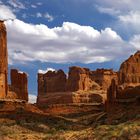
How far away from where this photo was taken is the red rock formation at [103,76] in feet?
519

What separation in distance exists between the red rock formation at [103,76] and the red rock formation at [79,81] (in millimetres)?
4439

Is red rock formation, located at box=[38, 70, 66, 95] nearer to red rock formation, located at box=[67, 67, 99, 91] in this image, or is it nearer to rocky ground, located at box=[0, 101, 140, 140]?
red rock formation, located at box=[67, 67, 99, 91]

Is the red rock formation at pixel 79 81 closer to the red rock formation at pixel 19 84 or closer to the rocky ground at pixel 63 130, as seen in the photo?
the red rock formation at pixel 19 84

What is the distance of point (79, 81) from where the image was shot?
488ft

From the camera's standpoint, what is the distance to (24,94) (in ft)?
329

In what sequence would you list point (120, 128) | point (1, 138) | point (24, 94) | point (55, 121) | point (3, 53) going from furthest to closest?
point (24, 94)
point (3, 53)
point (55, 121)
point (1, 138)
point (120, 128)

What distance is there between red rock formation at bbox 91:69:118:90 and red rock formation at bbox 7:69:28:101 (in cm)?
5711

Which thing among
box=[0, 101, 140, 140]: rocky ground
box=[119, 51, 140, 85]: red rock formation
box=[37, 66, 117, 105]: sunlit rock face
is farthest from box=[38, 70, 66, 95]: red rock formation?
box=[0, 101, 140, 140]: rocky ground

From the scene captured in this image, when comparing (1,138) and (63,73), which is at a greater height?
(63,73)

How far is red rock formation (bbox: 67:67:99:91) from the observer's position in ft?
486

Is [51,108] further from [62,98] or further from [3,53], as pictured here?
[62,98]

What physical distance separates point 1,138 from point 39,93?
13217 cm

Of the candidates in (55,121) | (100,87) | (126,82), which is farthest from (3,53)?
(100,87)

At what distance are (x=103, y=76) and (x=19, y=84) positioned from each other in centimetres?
6126
